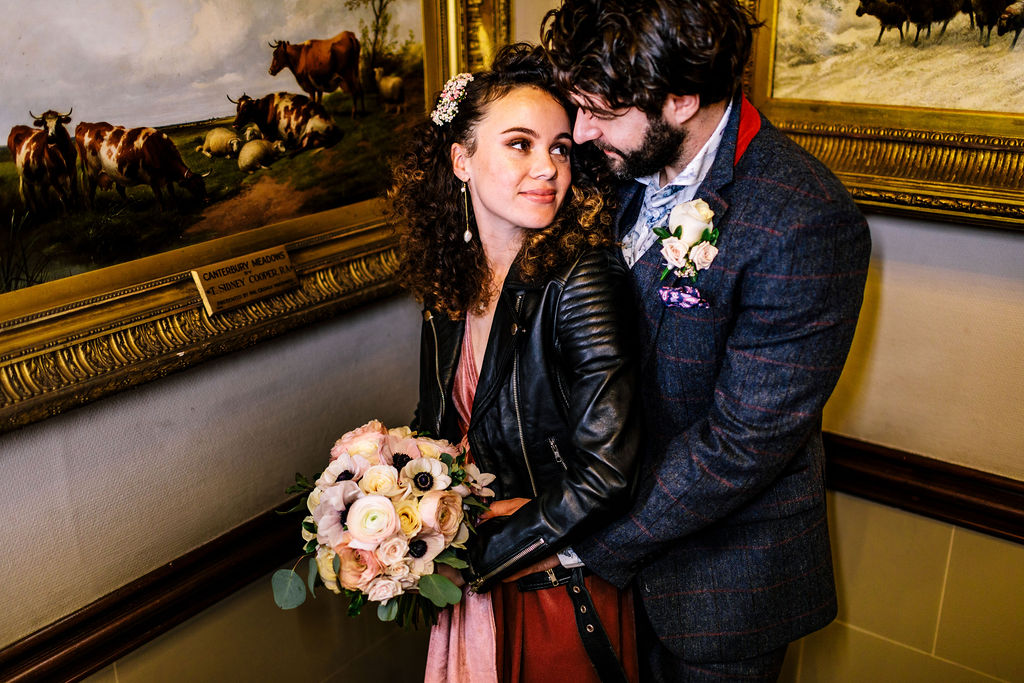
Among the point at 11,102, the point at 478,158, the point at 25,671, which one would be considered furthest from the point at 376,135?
the point at 25,671

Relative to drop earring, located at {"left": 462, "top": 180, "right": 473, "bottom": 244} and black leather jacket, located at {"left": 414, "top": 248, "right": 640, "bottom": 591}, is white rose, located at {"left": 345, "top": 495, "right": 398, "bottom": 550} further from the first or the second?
drop earring, located at {"left": 462, "top": 180, "right": 473, "bottom": 244}

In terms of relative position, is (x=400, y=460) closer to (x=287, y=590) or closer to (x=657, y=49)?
(x=287, y=590)

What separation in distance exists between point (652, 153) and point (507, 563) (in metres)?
0.86

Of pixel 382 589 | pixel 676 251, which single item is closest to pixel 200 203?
pixel 382 589

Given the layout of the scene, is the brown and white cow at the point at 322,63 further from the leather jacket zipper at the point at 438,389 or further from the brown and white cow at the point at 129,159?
the leather jacket zipper at the point at 438,389

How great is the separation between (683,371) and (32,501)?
4.38ft

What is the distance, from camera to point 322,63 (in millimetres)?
2148

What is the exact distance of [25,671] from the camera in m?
A: 1.80

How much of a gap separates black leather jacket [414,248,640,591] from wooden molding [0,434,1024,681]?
2.30ft

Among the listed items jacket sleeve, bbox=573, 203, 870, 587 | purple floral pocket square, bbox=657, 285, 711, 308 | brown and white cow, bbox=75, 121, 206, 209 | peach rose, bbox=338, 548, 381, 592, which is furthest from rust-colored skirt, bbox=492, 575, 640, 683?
brown and white cow, bbox=75, 121, 206, 209

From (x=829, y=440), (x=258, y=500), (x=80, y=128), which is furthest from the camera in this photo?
(x=829, y=440)

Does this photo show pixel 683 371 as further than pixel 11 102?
Yes

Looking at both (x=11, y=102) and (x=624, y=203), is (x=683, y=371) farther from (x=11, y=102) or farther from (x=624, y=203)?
(x=11, y=102)

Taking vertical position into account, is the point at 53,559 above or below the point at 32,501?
below
